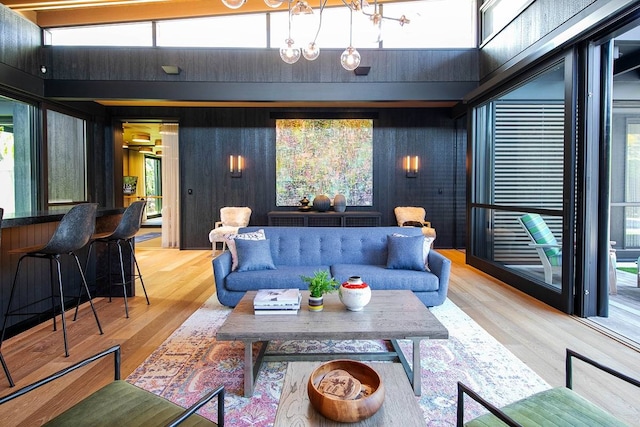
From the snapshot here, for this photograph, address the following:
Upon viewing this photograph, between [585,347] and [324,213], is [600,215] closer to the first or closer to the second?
[585,347]

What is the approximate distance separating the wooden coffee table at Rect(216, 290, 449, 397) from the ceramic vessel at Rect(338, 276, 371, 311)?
5 centimetres

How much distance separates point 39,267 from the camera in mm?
3377

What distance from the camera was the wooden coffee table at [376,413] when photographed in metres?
1.26

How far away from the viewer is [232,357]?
2.58 metres

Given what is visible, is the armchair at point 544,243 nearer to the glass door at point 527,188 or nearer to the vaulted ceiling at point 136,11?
the glass door at point 527,188

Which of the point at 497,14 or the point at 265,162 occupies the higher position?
the point at 497,14

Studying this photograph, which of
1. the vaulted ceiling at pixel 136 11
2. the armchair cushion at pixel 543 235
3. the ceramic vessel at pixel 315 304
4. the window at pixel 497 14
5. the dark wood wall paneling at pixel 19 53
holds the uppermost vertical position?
the vaulted ceiling at pixel 136 11

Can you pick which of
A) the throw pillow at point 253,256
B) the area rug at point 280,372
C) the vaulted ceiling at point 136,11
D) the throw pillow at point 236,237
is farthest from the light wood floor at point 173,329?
the vaulted ceiling at point 136,11

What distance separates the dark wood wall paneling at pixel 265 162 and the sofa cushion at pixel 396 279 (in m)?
3.74

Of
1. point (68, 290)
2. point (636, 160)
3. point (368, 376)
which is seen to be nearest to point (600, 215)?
point (368, 376)

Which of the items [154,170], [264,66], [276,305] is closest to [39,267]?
[276,305]

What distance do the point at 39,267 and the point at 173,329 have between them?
1.45m

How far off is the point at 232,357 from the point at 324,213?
417 centimetres

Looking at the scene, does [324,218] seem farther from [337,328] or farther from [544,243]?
[337,328]
